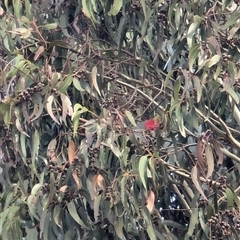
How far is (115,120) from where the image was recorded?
210cm

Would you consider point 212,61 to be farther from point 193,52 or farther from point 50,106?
point 50,106

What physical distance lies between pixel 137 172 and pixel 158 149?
0.60ft

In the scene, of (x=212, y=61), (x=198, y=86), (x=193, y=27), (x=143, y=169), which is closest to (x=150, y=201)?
(x=143, y=169)

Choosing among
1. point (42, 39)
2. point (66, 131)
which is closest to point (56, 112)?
point (66, 131)

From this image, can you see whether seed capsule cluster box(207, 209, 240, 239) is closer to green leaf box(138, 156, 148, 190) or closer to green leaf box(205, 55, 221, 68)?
green leaf box(138, 156, 148, 190)

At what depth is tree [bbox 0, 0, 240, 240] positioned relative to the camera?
206 cm

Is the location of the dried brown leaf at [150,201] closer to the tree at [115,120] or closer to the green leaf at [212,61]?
the tree at [115,120]

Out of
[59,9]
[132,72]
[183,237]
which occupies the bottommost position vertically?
[183,237]

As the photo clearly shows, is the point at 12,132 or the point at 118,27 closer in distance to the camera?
the point at 12,132

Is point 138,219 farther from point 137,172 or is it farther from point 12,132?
point 12,132

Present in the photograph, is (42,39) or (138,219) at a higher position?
(42,39)

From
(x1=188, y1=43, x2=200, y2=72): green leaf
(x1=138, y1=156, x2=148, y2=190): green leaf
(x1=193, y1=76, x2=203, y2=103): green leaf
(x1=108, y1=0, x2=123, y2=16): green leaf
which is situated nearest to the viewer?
(x1=138, y1=156, x2=148, y2=190): green leaf

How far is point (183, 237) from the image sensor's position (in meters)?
2.36

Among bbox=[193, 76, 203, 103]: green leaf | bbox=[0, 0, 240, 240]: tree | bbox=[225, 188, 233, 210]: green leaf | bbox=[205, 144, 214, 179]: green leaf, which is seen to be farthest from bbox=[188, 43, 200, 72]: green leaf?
bbox=[225, 188, 233, 210]: green leaf
